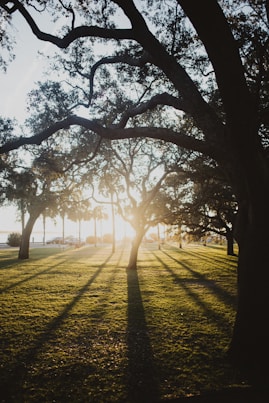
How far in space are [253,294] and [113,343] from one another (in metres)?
Answer: 3.28

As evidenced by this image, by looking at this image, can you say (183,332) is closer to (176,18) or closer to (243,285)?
(243,285)

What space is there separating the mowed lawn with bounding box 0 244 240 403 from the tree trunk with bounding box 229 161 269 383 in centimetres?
45

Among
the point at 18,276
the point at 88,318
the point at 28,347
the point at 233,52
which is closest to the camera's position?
the point at 233,52

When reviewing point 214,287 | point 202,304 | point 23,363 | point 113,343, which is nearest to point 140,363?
point 113,343

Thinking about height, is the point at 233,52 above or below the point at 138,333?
above

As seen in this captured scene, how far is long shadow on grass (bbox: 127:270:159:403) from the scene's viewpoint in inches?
154

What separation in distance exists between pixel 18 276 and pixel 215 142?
1383 cm

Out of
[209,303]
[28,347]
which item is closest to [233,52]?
[28,347]

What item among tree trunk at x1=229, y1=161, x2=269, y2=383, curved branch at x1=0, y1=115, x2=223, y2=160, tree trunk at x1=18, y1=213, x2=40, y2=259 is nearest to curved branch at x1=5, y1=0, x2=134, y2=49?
curved branch at x1=0, y1=115, x2=223, y2=160

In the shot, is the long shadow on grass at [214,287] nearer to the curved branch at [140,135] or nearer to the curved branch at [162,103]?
the curved branch at [140,135]

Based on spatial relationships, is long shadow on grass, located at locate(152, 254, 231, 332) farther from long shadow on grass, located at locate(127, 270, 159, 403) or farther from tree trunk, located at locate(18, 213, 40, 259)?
tree trunk, located at locate(18, 213, 40, 259)

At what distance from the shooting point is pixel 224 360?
194 inches

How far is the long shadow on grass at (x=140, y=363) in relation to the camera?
154 inches

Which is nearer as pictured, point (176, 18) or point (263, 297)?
point (263, 297)
